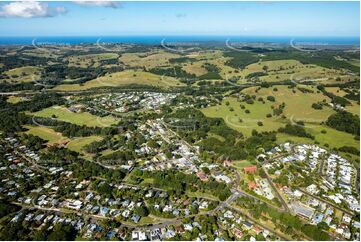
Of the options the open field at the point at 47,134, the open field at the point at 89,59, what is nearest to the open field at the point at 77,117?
the open field at the point at 47,134

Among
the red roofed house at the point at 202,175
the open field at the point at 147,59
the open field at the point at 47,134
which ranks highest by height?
the open field at the point at 147,59

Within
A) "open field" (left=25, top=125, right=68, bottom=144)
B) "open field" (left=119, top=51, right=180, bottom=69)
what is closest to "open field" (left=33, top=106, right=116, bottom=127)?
"open field" (left=25, top=125, right=68, bottom=144)

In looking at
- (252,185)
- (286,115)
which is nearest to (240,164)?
(252,185)

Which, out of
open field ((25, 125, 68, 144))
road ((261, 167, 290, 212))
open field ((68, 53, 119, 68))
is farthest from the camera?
open field ((68, 53, 119, 68))

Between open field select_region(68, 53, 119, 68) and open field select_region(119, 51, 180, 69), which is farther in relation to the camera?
open field select_region(68, 53, 119, 68)

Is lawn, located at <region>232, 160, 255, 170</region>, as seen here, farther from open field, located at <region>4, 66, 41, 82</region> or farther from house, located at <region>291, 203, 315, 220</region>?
open field, located at <region>4, 66, 41, 82</region>

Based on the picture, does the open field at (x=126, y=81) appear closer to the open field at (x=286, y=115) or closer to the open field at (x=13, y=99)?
the open field at (x=13, y=99)

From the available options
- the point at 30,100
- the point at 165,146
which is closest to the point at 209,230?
the point at 165,146
